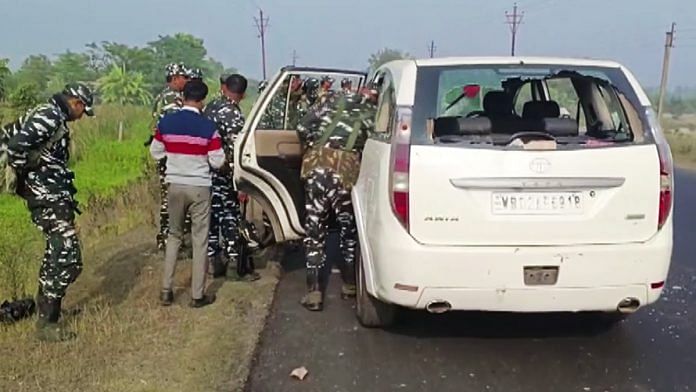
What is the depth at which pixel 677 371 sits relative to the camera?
4668 millimetres

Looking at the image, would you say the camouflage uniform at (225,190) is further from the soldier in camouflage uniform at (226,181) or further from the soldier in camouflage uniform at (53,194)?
the soldier in camouflage uniform at (53,194)

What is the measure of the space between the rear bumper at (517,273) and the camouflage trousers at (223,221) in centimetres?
261

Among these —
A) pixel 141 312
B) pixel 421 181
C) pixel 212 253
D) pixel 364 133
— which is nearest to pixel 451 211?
pixel 421 181

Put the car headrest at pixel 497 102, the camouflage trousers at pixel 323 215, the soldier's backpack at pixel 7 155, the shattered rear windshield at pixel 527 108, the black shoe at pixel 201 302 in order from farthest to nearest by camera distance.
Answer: the car headrest at pixel 497 102
the black shoe at pixel 201 302
the camouflage trousers at pixel 323 215
the soldier's backpack at pixel 7 155
the shattered rear windshield at pixel 527 108

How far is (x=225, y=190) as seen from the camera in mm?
6875

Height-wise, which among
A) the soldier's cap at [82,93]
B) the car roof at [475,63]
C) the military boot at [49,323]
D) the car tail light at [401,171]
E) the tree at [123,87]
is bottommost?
the tree at [123,87]

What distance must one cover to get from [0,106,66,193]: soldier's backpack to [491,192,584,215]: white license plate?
109 inches

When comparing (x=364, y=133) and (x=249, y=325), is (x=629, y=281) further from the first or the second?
(x=249, y=325)

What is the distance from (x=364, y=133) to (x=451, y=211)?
5.15 ft

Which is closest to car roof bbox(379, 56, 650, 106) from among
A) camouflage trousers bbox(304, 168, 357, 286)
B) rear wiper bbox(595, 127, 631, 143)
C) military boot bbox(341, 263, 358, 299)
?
rear wiper bbox(595, 127, 631, 143)

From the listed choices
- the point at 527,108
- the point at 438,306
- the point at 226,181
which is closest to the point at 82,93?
the point at 226,181

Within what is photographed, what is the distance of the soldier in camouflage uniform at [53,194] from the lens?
4930 millimetres

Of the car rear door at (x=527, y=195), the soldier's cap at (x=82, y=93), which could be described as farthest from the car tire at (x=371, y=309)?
the soldier's cap at (x=82, y=93)

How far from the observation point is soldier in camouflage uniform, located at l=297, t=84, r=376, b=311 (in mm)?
5746
